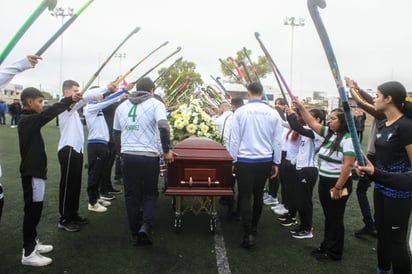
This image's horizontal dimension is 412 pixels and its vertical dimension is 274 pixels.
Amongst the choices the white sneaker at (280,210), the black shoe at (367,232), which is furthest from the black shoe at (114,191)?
the black shoe at (367,232)

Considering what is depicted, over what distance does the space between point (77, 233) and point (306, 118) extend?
342 centimetres

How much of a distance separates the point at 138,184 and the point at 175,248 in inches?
36.8

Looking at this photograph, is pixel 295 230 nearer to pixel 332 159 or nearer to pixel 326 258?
pixel 326 258

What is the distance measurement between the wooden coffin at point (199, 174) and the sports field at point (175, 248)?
0.69m

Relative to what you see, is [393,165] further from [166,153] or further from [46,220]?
[46,220]

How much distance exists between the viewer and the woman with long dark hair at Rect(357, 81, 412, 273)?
2986mm

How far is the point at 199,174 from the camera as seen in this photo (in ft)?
15.6

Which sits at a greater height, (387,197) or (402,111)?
(402,111)

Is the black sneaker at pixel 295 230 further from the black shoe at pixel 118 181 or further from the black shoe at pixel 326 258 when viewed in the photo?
the black shoe at pixel 118 181

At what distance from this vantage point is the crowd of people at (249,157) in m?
3.09

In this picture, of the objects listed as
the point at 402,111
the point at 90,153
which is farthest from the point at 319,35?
the point at 90,153

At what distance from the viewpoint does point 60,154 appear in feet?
16.1

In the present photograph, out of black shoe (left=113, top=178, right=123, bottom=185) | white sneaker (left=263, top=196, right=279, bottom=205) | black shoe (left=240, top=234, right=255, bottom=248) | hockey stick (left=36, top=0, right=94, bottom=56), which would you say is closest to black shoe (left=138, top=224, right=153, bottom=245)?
black shoe (left=240, top=234, right=255, bottom=248)

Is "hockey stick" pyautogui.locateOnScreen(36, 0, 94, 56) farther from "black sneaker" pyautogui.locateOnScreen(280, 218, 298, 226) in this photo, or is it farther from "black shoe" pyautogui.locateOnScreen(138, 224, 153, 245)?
"black sneaker" pyautogui.locateOnScreen(280, 218, 298, 226)
